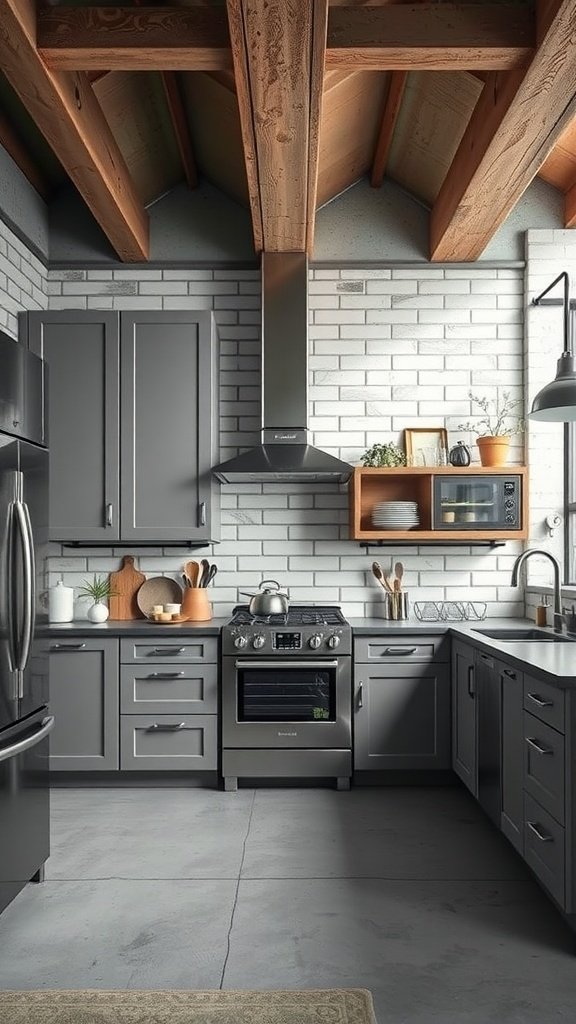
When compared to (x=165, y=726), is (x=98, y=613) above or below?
above

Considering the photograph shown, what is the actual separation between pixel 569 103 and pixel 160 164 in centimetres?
249

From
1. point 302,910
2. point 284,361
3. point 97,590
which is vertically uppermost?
point 284,361

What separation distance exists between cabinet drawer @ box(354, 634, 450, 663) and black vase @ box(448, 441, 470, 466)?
39.9 inches

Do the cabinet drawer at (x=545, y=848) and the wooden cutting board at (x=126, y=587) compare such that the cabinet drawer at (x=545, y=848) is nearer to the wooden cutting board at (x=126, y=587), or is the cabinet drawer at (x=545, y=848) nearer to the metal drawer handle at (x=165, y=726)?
→ the metal drawer handle at (x=165, y=726)

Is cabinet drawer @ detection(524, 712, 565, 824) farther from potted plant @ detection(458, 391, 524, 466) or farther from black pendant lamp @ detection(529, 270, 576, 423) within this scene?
potted plant @ detection(458, 391, 524, 466)

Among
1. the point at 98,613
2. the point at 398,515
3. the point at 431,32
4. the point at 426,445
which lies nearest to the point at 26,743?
the point at 98,613

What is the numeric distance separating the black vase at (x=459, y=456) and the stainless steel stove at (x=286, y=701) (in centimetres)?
117

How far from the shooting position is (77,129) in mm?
3416

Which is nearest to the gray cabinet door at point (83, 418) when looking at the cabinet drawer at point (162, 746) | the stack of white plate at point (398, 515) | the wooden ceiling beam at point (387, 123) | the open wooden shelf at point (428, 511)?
the cabinet drawer at point (162, 746)

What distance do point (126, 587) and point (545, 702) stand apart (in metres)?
2.87

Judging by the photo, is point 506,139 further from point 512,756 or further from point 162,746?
point 162,746

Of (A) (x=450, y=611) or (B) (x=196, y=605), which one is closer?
(B) (x=196, y=605)

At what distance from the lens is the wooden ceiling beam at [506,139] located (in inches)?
111

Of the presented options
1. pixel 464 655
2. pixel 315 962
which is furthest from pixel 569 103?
pixel 315 962
